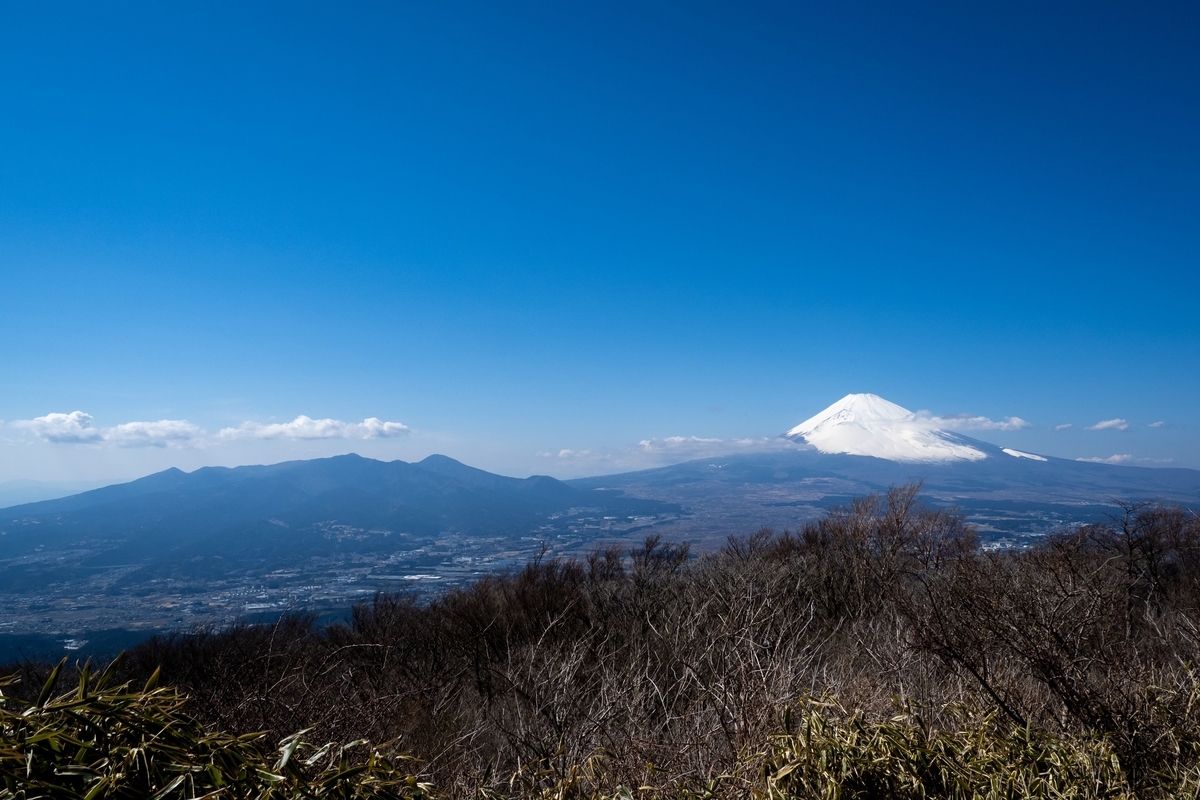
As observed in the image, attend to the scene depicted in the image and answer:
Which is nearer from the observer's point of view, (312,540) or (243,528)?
(312,540)

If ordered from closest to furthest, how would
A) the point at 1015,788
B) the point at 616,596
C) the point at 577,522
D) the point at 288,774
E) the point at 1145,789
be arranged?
the point at 288,774
the point at 1015,788
the point at 1145,789
the point at 616,596
the point at 577,522

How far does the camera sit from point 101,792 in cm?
92

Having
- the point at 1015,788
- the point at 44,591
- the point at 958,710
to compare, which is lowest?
the point at 44,591

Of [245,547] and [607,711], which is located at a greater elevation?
[607,711]

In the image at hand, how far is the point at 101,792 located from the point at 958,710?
288cm

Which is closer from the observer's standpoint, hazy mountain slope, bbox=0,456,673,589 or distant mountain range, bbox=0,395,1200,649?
distant mountain range, bbox=0,395,1200,649

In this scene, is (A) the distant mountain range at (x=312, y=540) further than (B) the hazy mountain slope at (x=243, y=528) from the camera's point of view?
No

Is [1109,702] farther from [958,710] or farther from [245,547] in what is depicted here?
[245,547]

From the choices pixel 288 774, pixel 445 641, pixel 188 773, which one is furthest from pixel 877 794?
pixel 445 641

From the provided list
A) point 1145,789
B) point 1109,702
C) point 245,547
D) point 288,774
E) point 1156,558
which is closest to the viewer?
point 288,774

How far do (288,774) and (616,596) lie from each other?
84.1 feet

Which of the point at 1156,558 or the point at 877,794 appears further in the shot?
the point at 1156,558

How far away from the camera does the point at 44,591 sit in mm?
96312

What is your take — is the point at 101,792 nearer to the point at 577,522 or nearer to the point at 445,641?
the point at 445,641
